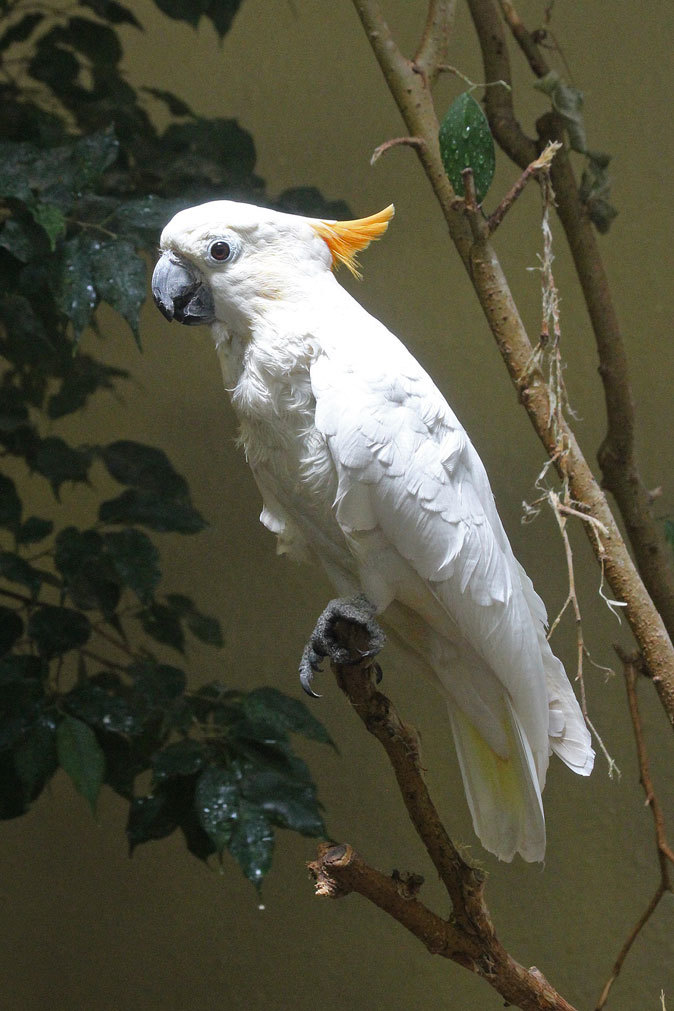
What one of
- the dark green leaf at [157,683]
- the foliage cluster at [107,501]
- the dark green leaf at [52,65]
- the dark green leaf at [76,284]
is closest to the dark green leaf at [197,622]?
the foliage cluster at [107,501]

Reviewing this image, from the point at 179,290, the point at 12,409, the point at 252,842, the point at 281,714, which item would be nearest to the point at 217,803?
the point at 252,842

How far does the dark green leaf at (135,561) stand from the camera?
5.09ft

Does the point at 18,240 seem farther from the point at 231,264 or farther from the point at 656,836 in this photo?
the point at 656,836

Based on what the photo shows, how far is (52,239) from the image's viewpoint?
1.27 metres

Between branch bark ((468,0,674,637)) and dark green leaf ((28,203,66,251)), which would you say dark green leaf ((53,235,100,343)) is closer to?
dark green leaf ((28,203,66,251))

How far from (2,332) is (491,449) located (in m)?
1.01

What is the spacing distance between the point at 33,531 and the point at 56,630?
0.58 feet

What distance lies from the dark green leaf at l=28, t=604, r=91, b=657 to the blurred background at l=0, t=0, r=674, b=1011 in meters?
0.69

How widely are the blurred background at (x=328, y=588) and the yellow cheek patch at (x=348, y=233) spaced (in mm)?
984

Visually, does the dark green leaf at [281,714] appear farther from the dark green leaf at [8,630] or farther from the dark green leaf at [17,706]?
the dark green leaf at [8,630]

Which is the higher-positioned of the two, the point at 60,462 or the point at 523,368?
the point at 523,368

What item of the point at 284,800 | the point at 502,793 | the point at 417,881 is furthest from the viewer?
the point at 284,800

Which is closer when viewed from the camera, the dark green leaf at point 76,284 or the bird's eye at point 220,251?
the bird's eye at point 220,251

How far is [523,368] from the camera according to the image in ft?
4.50
